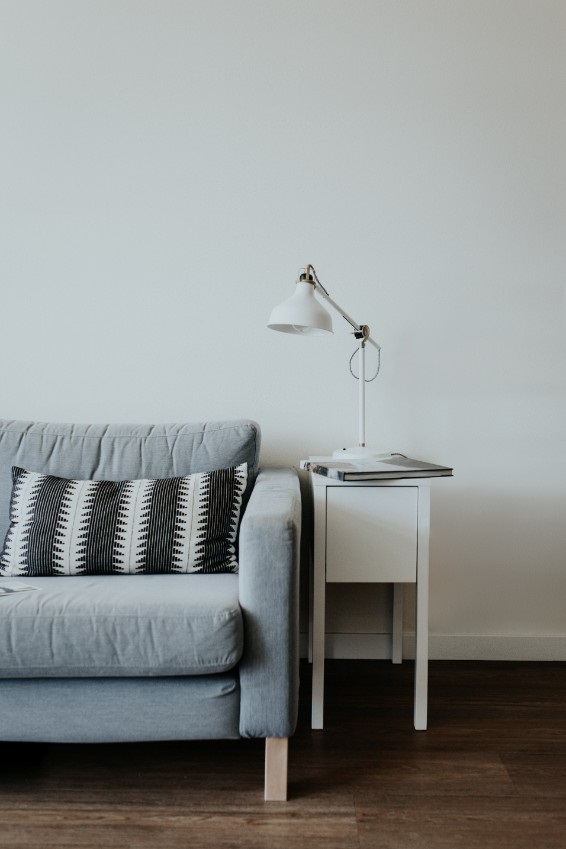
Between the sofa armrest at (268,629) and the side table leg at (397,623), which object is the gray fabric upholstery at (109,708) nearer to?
the sofa armrest at (268,629)

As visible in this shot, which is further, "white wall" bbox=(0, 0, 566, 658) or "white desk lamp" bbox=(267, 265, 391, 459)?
"white wall" bbox=(0, 0, 566, 658)

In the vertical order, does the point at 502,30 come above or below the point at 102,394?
above

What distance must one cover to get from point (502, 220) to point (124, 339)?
1.34 m

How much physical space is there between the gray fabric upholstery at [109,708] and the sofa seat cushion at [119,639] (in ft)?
0.13

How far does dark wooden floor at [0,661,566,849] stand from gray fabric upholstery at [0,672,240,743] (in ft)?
0.52

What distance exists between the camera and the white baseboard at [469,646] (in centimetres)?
238

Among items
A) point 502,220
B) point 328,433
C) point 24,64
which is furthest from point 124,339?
point 502,220

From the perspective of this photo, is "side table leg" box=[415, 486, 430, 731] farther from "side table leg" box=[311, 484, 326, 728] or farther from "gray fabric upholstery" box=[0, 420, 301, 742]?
"gray fabric upholstery" box=[0, 420, 301, 742]

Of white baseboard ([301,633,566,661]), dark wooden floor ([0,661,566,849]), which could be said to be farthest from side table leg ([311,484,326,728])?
white baseboard ([301,633,566,661])

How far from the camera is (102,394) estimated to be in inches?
94.0

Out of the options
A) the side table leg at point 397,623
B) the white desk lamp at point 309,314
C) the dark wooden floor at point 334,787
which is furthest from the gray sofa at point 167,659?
the side table leg at point 397,623

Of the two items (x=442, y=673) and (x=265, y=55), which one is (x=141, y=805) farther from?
(x=265, y=55)

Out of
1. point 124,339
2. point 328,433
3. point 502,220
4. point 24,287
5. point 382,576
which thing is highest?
point 502,220

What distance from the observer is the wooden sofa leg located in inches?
59.7
